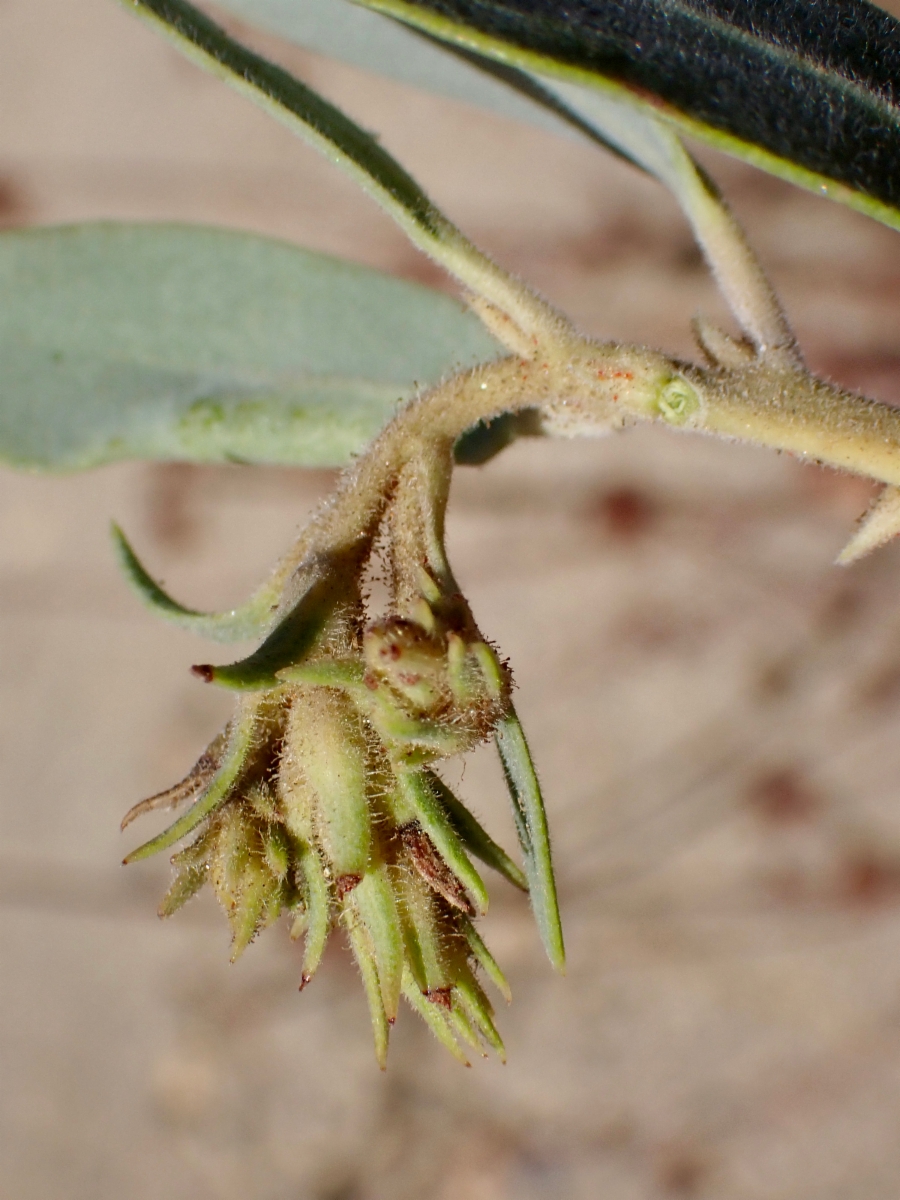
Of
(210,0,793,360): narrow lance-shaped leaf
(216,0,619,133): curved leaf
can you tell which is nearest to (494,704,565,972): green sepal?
(210,0,793,360): narrow lance-shaped leaf

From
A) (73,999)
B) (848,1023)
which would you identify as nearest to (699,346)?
(848,1023)

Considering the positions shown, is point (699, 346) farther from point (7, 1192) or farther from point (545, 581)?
point (7, 1192)

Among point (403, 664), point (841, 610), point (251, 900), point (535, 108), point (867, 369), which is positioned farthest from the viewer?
point (841, 610)

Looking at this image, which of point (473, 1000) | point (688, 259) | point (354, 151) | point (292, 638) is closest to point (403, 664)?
point (292, 638)

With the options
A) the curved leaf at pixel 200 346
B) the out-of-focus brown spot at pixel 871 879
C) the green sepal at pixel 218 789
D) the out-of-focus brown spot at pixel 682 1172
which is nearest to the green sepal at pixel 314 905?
the green sepal at pixel 218 789

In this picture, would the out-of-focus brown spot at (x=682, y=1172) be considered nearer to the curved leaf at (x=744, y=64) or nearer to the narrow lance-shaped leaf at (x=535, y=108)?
the narrow lance-shaped leaf at (x=535, y=108)

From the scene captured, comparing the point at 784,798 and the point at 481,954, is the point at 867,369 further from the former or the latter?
the point at 481,954
